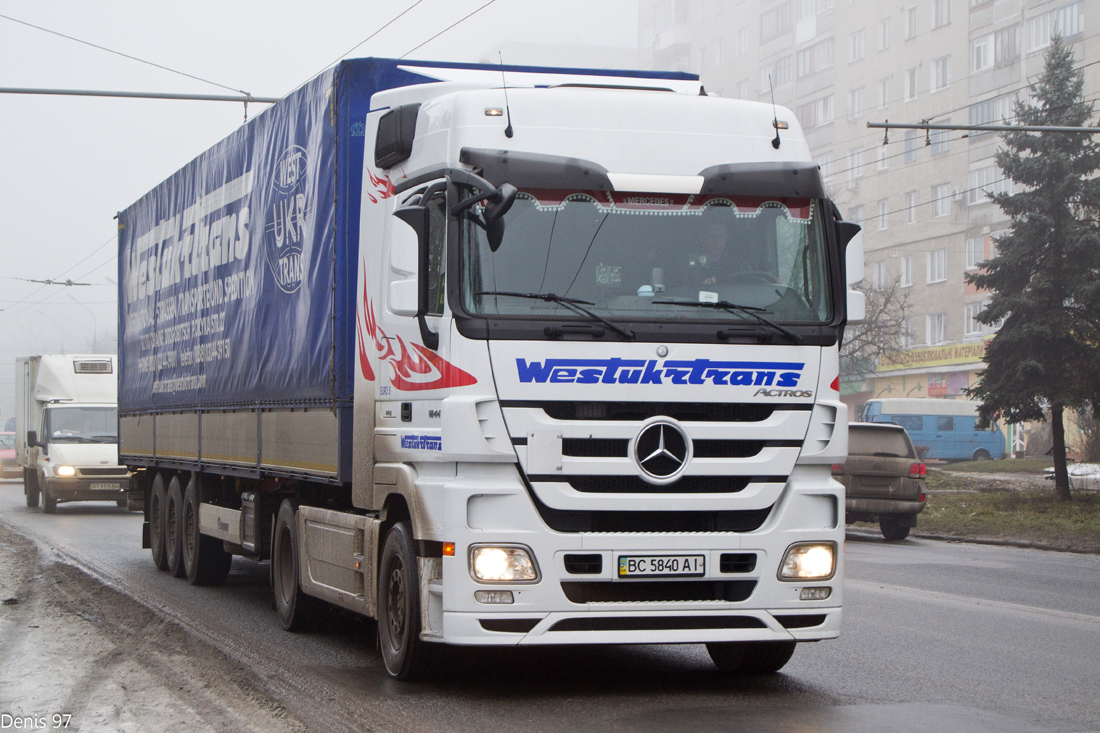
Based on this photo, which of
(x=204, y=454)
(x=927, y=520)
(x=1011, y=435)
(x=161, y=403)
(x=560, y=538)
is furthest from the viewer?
(x=1011, y=435)

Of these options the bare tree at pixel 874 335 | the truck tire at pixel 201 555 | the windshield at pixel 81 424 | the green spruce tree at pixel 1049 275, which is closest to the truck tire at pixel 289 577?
the truck tire at pixel 201 555

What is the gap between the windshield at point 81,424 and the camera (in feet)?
92.5

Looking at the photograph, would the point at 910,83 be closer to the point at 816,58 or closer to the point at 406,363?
the point at 816,58

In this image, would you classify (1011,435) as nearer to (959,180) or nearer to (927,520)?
(959,180)

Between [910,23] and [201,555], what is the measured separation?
62865 mm

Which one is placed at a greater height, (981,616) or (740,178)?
(740,178)

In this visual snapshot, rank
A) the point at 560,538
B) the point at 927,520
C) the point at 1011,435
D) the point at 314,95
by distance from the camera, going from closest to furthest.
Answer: the point at 560,538, the point at 314,95, the point at 927,520, the point at 1011,435

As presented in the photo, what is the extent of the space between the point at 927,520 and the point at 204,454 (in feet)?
49.8

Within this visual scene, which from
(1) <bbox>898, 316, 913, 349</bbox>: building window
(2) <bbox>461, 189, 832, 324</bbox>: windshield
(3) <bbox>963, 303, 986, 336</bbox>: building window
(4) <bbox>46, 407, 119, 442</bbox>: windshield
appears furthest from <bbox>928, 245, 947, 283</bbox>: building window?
(2) <bbox>461, 189, 832, 324</bbox>: windshield

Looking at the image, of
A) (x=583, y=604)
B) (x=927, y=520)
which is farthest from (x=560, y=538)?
(x=927, y=520)

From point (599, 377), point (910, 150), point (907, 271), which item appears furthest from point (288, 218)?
point (910, 150)

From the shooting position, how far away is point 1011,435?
187 feet

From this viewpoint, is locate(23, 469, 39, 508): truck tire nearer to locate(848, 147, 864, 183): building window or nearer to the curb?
the curb

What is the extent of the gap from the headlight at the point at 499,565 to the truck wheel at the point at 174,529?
786 cm
